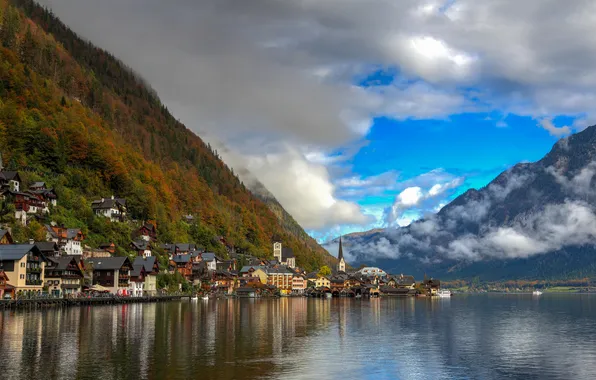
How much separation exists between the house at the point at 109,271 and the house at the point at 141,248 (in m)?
23.4

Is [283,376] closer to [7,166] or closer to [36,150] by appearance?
[7,166]

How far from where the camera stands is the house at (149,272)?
148875 millimetres

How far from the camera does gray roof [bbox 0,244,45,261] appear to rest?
10281 centimetres

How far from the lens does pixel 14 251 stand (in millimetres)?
104000

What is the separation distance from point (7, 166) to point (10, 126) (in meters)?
16.8

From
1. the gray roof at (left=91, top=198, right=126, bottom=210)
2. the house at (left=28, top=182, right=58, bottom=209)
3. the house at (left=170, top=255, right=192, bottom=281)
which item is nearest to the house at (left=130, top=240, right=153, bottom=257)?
the house at (left=170, top=255, right=192, bottom=281)

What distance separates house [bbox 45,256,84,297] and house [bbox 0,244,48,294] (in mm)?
5574

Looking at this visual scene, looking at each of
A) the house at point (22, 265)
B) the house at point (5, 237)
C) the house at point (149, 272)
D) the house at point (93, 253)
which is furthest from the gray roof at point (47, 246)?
the house at point (149, 272)

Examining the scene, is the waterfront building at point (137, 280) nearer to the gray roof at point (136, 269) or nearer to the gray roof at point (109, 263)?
the gray roof at point (136, 269)

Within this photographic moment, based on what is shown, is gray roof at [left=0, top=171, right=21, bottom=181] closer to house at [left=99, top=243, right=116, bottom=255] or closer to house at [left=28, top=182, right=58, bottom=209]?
house at [left=28, top=182, right=58, bottom=209]

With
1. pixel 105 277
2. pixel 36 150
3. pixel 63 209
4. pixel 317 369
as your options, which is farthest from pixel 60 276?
pixel 317 369

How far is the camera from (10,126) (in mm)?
162625

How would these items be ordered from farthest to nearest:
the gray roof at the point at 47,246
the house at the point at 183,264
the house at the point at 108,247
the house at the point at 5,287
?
1. the house at the point at 183,264
2. the house at the point at 108,247
3. the gray roof at the point at 47,246
4. the house at the point at 5,287

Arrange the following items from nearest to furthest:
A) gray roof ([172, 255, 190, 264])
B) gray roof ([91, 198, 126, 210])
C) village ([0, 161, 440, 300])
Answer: village ([0, 161, 440, 300]), gray roof ([91, 198, 126, 210]), gray roof ([172, 255, 190, 264])
